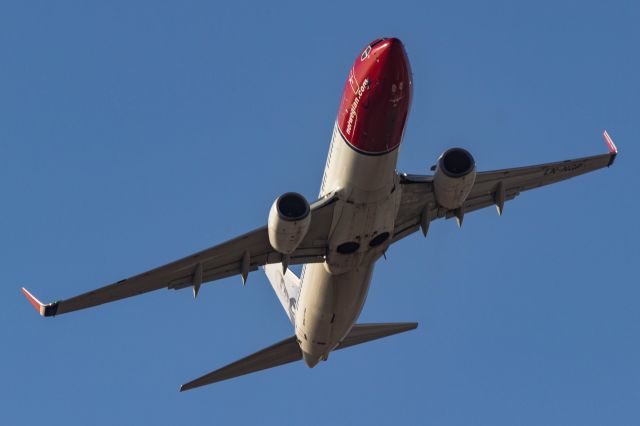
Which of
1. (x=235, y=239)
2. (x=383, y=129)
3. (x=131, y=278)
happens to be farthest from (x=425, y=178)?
(x=131, y=278)

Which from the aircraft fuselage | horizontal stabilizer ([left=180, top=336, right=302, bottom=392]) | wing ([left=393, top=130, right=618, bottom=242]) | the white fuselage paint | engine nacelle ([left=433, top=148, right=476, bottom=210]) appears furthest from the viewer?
horizontal stabilizer ([left=180, top=336, right=302, bottom=392])

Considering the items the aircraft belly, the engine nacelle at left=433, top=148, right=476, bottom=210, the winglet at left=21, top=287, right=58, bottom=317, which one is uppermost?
the engine nacelle at left=433, top=148, right=476, bottom=210

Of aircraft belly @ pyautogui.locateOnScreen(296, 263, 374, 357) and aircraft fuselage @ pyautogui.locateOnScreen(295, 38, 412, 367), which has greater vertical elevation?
aircraft fuselage @ pyautogui.locateOnScreen(295, 38, 412, 367)

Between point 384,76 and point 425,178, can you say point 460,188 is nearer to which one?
point 425,178

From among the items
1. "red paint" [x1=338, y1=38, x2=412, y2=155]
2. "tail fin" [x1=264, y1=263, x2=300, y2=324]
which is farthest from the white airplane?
"tail fin" [x1=264, y1=263, x2=300, y2=324]

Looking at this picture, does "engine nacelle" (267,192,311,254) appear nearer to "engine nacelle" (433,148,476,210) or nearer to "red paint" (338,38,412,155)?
"red paint" (338,38,412,155)

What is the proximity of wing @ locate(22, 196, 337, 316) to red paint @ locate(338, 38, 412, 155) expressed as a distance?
8.44 feet

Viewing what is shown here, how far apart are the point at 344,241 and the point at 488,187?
247 inches

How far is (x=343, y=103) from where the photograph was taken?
3494cm

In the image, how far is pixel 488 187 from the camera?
1561 inches

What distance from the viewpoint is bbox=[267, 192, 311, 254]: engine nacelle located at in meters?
34.6

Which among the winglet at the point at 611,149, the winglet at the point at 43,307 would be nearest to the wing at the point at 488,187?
the winglet at the point at 611,149

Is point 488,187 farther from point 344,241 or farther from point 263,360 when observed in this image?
point 263,360

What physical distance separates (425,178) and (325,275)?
16.5 feet
